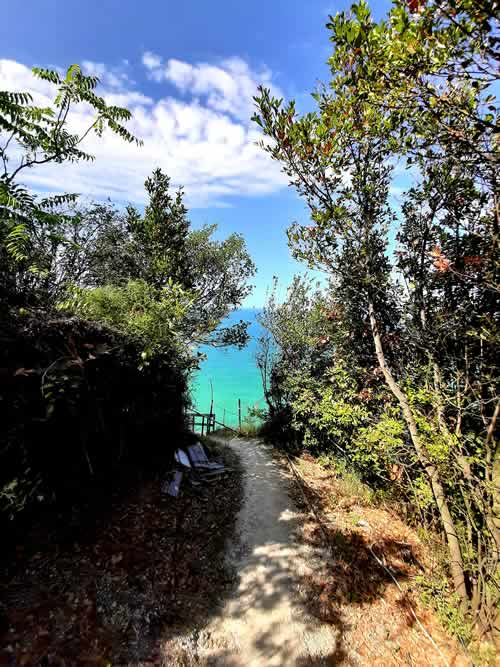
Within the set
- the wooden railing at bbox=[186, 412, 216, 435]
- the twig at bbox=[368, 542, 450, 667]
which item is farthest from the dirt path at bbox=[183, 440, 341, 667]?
the wooden railing at bbox=[186, 412, 216, 435]

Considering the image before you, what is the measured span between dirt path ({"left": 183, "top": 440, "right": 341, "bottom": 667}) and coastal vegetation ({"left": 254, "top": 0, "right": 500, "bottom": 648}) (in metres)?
2.52

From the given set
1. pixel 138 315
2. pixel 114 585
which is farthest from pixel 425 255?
pixel 114 585

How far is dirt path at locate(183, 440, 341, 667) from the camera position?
4.32 m

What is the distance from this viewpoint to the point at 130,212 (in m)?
12.6

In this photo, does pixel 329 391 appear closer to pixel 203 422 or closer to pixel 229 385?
pixel 203 422

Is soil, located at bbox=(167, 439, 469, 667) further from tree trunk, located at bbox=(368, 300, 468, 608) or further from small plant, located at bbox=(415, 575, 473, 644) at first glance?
tree trunk, located at bbox=(368, 300, 468, 608)

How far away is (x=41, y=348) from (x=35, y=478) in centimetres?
212

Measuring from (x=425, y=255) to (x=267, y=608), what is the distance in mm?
7210

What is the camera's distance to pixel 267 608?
4.97 m

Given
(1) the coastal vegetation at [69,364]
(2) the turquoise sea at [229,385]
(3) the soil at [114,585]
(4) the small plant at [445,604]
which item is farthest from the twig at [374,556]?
(2) the turquoise sea at [229,385]

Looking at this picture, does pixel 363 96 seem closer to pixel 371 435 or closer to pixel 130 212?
pixel 371 435

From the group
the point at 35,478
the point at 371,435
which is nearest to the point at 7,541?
the point at 35,478

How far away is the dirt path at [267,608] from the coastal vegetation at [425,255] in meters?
2.52

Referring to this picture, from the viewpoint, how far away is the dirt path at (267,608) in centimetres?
432
